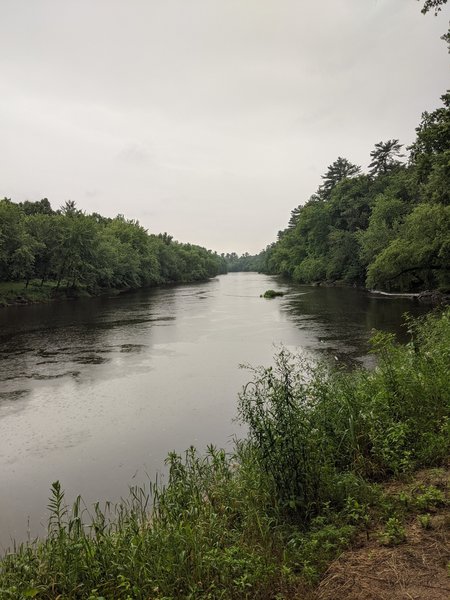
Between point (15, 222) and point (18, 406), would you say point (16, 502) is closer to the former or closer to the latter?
point (18, 406)

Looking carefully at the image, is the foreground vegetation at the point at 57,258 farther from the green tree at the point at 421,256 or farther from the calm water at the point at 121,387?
the green tree at the point at 421,256

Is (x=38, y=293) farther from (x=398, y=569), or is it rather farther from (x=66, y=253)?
(x=398, y=569)

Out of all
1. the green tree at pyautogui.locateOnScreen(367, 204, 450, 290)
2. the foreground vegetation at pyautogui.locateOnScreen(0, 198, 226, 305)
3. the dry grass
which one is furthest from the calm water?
the foreground vegetation at pyautogui.locateOnScreen(0, 198, 226, 305)

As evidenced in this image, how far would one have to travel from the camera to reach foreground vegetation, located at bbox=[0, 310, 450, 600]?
4.41 meters

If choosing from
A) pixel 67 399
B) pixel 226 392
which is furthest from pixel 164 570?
pixel 67 399

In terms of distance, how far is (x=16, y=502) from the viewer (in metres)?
8.41

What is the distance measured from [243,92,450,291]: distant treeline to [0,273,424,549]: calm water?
5.86 m

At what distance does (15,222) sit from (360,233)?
1738 inches

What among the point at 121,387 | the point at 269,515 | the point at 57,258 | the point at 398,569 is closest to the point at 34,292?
the point at 57,258

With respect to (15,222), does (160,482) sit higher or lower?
lower

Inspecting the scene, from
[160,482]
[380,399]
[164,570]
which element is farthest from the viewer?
[160,482]

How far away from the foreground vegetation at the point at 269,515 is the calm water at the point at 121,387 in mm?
1739

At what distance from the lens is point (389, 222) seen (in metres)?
51.5

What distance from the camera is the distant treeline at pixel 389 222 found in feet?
62.2
